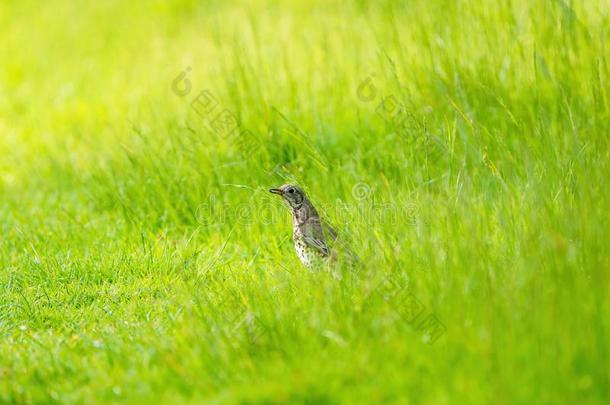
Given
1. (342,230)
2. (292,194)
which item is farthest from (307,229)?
(292,194)

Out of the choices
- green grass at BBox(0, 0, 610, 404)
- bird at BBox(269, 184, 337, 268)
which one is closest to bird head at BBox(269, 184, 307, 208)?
bird at BBox(269, 184, 337, 268)

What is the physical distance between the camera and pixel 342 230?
5.48 meters

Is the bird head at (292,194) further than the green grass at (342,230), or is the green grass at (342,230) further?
the bird head at (292,194)

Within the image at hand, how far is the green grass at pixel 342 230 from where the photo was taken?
13.5 feet

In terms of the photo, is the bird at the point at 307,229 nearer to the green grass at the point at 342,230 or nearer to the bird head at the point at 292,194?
the bird head at the point at 292,194

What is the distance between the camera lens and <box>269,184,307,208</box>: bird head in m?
5.75

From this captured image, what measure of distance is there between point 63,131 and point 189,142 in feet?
9.58

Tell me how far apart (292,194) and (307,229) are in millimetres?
310

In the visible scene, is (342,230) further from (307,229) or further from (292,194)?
(292,194)

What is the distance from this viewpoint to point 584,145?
5.54m

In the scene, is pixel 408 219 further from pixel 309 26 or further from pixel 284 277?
pixel 309 26

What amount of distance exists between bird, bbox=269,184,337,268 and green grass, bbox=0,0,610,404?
11 cm

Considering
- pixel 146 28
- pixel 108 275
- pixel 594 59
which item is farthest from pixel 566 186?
pixel 146 28

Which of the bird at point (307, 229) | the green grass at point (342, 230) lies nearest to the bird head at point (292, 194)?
the bird at point (307, 229)
